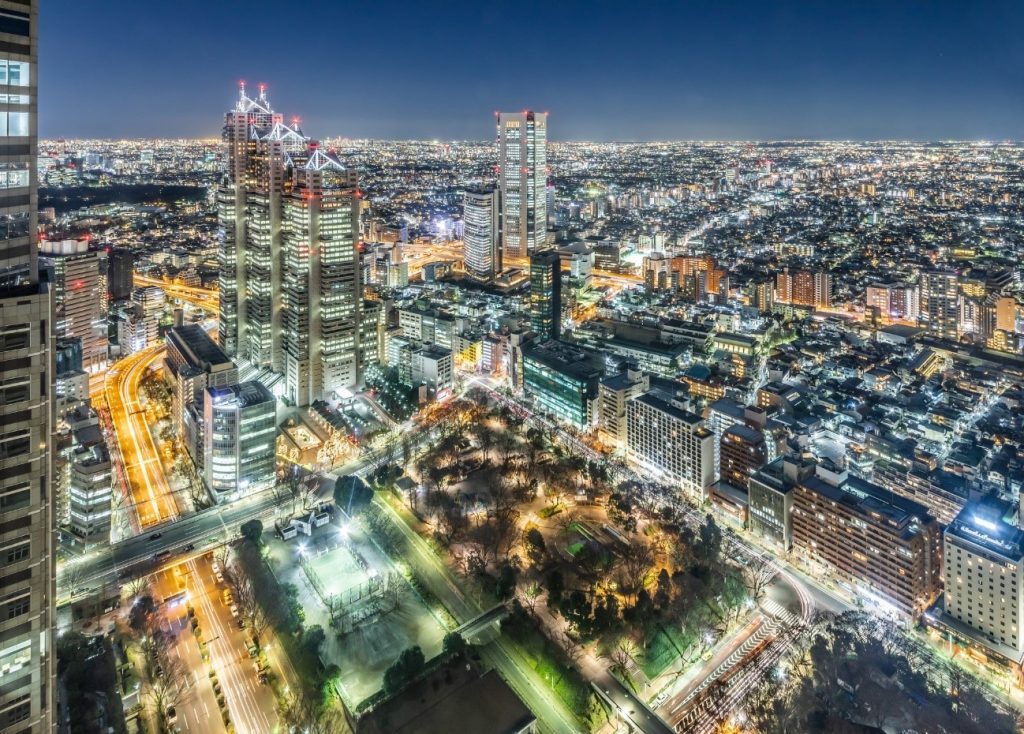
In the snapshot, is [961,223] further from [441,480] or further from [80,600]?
[80,600]

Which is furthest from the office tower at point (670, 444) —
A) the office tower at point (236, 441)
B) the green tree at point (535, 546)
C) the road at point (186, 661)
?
the road at point (186, 661)

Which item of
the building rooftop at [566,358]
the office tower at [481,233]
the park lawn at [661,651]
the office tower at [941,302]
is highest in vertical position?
the office tower at [481,233]

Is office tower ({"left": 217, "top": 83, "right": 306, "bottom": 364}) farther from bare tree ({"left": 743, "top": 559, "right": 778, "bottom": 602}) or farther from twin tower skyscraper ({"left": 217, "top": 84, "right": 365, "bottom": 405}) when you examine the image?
bare tree ({"left": 743, "top": 559, "right": 778, "bottom": 602})

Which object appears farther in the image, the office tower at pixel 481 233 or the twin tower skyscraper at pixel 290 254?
the office tower at pixel 481 233

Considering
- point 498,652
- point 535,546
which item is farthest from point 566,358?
point 498,652

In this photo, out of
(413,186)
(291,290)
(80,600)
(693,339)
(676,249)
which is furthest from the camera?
(413,186)

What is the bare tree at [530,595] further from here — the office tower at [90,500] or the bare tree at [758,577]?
the office tower at [90,500]

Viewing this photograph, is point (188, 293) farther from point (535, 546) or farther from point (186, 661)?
point (535, 546)

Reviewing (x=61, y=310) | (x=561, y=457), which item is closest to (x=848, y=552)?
(x=561, y=457)
